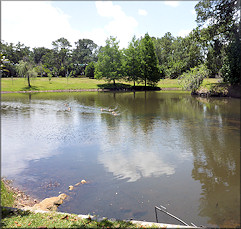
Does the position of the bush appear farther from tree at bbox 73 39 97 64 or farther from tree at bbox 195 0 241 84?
tree at bbox 73 39 97 64

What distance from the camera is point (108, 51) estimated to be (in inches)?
2734

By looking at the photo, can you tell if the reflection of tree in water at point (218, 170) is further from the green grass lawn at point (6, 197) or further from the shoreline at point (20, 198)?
the green grass lawn at point (6, 197)

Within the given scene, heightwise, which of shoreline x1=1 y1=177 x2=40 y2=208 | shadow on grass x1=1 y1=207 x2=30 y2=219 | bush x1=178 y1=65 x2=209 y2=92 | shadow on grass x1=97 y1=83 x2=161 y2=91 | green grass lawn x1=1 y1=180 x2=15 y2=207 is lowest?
shoreline x1=1 y1=177 x2=40 y2=208

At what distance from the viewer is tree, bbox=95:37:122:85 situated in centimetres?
6825

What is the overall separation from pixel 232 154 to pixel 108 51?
61066 mm

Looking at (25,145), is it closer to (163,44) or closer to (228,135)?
(228,135)

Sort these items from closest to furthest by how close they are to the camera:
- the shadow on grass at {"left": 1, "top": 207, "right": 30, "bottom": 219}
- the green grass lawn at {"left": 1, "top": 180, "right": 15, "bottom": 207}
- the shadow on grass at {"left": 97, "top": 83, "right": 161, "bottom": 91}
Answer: the shadow on grass at {"left": 1, "top": 207, "right": 30, "bottom": 219} → the green grass lawn at {"left": 1, "top": 180, "right": 15, "bottom": 207} → the shadow on grass at {"left": 97, "top": 83, "right": 161, "bottom": 91}

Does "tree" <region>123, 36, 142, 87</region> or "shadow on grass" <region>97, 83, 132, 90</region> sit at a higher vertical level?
"tree" <region>123, 36, 142, 87</region>

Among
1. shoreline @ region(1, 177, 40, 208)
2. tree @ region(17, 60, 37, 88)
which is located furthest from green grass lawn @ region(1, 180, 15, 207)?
tree @ region(17, 60, 37, 88)

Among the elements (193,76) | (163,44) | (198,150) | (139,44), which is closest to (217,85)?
(193,76)

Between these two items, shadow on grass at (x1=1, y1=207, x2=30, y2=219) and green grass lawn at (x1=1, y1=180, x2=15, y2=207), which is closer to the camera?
shadow on grass at (x1=1, y1=207, x2=30, y2=219)

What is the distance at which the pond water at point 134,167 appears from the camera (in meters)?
7.69

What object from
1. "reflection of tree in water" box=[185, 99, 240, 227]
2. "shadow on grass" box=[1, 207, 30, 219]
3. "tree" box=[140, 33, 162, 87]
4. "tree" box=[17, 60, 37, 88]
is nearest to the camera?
"shadow on grass" box=[1, 207, 30, 219]

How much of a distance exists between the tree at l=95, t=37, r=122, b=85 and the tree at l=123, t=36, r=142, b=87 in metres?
2.26
